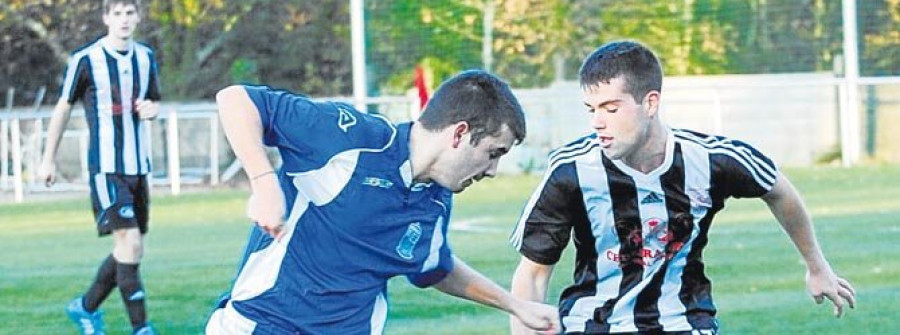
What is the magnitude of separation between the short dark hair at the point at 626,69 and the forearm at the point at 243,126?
43.1 inches

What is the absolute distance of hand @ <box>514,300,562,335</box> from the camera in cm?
502

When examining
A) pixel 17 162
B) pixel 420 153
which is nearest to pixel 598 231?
pixel 420 153

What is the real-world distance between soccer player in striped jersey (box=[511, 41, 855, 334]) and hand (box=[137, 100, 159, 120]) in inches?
170

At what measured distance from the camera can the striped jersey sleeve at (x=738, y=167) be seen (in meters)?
5.57

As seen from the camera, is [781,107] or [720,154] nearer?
[720,154]

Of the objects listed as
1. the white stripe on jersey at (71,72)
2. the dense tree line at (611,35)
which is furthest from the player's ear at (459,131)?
the dense tree line at (611,35)

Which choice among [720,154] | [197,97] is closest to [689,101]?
[197,97]

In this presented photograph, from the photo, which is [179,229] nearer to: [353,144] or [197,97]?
[353,144]

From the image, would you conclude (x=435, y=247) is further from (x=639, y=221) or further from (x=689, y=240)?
(x=689, y=240)

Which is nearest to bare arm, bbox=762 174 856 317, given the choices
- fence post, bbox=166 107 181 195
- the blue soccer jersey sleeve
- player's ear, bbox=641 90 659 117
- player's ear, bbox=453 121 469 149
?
player's ear, bbox=641 90 659 117

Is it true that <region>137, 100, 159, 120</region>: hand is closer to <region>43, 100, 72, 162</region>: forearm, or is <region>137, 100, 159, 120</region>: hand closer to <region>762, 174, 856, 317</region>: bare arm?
<region>43, 100, 72, 162</region>: forearm

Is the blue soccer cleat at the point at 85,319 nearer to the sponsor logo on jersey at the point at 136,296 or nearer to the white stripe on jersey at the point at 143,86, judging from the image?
the sponsor logo on jersey at the point at 136,296

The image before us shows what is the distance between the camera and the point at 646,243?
18.3ft

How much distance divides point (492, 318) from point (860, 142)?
16.5m
